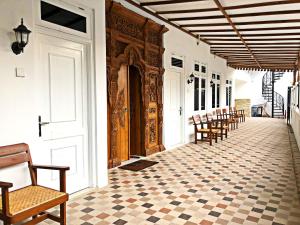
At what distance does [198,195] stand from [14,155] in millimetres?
2356

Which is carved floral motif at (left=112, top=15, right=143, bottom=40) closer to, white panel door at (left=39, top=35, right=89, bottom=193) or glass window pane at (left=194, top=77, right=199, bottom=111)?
white panel door at (left=39, top=35, right=89, bottom=193)

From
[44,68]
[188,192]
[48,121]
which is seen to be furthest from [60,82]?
[188,192]

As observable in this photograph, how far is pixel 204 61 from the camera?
9.36m

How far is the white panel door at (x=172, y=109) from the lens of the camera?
688cm

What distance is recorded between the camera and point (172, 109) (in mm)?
7223

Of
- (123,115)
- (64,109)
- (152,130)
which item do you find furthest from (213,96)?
(64,109)

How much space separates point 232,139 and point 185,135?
1.69 m

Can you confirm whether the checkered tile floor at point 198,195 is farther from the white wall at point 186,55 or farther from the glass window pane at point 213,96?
the glass window pane at point 213,96

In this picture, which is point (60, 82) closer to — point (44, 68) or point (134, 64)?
point (44, 68)

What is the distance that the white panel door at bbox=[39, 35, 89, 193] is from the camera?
10.8 feet

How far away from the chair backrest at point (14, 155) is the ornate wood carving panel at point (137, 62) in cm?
222

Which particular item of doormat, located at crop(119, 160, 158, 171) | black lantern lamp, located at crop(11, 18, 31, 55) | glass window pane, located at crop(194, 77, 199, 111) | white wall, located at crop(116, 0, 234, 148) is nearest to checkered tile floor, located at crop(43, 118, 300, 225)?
doormat, located at crop(119, 160, 158, 171)

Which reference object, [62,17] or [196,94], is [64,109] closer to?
[62,17]

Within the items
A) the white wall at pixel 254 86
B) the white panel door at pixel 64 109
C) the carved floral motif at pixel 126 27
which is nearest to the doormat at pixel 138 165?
the white panel door at pixel 64 109
